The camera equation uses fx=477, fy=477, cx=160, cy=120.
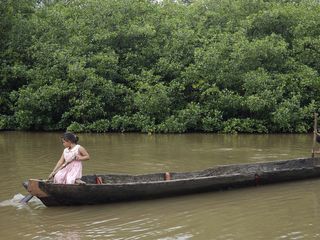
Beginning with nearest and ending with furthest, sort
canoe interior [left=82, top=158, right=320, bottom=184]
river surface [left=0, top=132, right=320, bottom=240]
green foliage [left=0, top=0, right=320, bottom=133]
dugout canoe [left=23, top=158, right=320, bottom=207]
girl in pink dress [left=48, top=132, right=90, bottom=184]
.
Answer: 1. river surface [left=0, top=132, right=320, bottom=240]
2. dugout canoe [left=23, top=158, right=320, bottom=207]
3. girl in pink dress [left=48, top=132, right=90, bottom=184]
4. canoe interior [left=82, top=158, right=320, bottom=184]
5. green foliage [left=0, top=0, right=320, bottom=133]

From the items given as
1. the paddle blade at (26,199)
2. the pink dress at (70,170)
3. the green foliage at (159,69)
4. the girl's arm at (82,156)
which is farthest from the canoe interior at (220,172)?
the green foliage at (159,69)

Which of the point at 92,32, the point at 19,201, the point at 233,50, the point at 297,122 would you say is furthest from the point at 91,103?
the point at 19,201

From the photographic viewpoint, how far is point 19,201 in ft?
26.0

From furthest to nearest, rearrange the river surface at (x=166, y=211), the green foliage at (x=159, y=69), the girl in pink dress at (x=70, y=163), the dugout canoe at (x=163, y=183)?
the green foliage at (x=159, y=69)
the girl in pink dress at (x=70, y=163)
the dugout canoe at (x=163, y=183)
the river surface at (x=166, y=211)

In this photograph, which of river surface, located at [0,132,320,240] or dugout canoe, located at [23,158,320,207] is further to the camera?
dugout canoe, located at [23,158,320,207]

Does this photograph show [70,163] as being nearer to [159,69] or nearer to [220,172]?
[220,172]

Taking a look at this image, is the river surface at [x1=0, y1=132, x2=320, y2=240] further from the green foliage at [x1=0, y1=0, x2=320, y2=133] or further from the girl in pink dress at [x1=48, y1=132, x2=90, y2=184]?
the green foliage at [x1=0, y1=0, x2=320, y2=133]

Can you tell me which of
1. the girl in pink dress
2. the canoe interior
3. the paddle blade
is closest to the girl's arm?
the girl in pink dress

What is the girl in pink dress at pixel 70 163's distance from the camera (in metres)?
7.64

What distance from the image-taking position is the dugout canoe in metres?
7.47

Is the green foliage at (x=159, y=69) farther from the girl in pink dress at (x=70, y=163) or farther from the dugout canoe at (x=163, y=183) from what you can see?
the girl in pink dress at (x=70, y=163)

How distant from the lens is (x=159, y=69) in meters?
19.8

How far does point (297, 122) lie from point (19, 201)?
12.3 metres

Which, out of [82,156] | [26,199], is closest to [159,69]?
[82,156]
